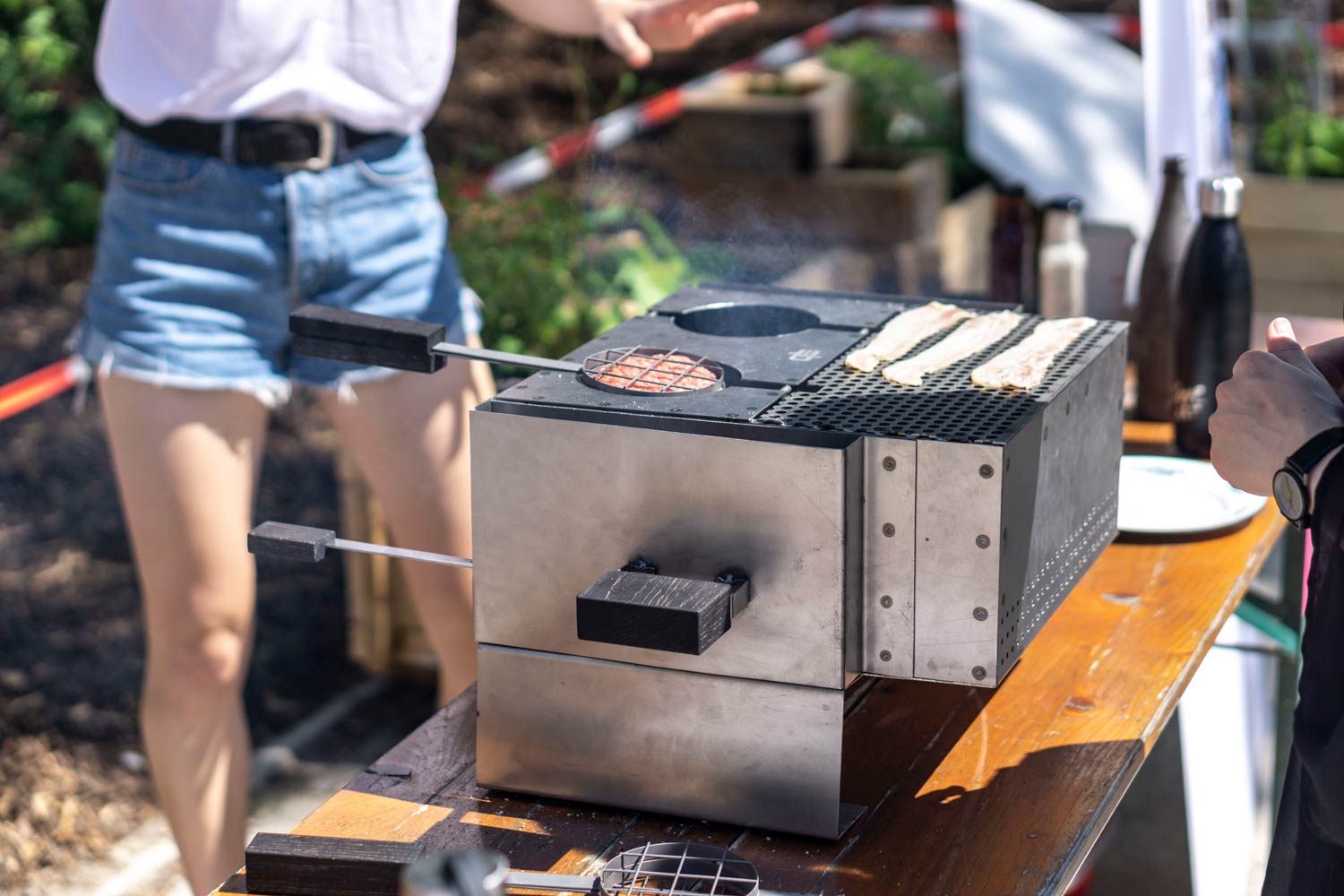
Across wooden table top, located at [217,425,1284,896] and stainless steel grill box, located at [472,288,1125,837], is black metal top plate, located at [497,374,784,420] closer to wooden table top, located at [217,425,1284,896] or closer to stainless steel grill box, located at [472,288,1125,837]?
stainless steel grill box, located at [472,288,1125,837]

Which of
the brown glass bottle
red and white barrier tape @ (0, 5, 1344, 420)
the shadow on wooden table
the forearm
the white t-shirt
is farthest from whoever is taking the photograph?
red and white barrier tape @ (0, 5, 1344, 420)

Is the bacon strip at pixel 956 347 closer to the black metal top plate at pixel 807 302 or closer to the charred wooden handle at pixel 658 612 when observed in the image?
the black metal top plate at pixel 807 302

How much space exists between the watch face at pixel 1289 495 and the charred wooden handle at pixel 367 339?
782 mm

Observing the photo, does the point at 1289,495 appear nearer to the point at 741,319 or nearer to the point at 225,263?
the point at 741,319

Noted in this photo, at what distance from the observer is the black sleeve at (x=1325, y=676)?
49.6 inches

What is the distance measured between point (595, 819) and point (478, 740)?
0.44ft

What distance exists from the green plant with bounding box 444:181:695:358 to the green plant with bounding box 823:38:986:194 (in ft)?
5.20

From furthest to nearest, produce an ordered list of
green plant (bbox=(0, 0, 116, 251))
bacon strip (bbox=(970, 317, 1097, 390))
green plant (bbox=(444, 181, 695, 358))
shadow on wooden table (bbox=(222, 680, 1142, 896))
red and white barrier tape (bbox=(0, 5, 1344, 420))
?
green plant (bbox=(0, 0, 116, 251)), green plant (bbox=(444, 181, 695, 358)), red and white barrier tape (bbox=(0, 5, 1344, 420)), bacon strip (bbox=(970, 317, 1097, 390)), shadow on wooden table (bbox=(222, 680, 1142, 896))

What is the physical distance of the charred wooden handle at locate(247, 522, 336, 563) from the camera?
1380mm

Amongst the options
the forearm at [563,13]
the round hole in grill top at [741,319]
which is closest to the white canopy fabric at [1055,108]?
the forearm at [563,13]

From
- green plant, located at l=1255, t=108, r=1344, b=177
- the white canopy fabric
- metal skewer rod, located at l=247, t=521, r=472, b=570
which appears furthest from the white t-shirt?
green plant, located at l=1255, t=108, r=1344, b=177

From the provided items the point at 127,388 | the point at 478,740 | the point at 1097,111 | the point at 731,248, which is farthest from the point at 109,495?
the point at 478,740

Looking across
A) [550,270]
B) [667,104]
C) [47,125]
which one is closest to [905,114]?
[667,104]

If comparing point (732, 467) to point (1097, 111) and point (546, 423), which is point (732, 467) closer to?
point (546, 423)
